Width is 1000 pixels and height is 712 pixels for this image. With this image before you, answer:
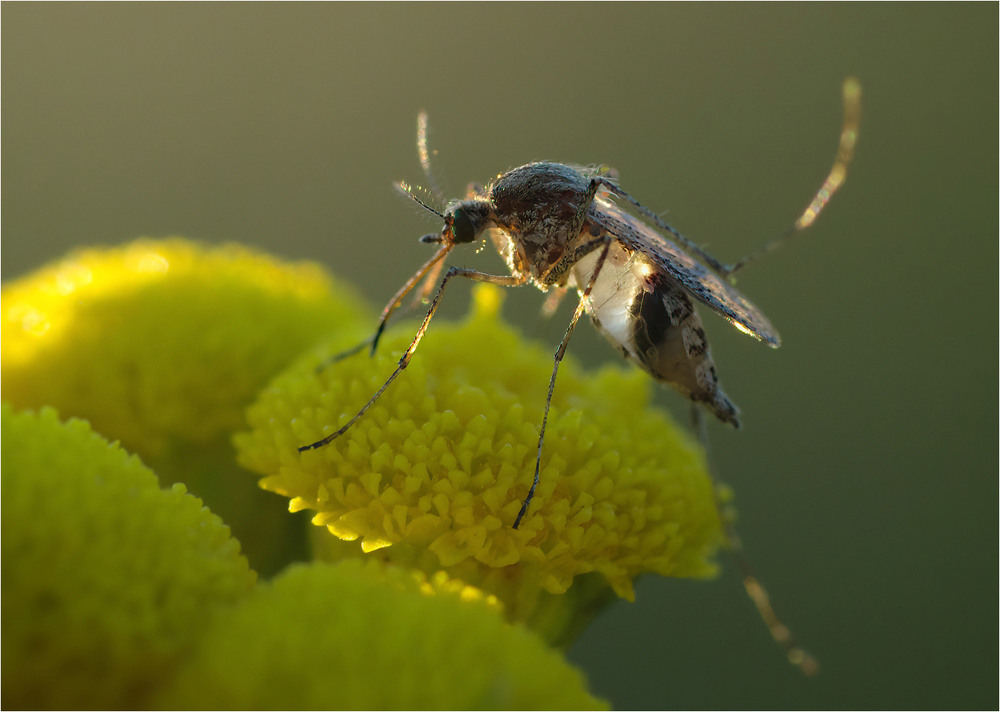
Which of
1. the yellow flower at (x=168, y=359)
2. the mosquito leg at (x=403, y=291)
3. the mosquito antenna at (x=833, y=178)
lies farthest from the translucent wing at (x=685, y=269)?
the yellow flower at (x=168, y=359)

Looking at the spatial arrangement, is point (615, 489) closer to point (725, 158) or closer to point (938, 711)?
point (938, 711)

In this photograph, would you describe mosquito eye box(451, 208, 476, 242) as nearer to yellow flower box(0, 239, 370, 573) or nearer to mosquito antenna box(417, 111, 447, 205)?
mosquito antenna box(417, 111, 447, 205)

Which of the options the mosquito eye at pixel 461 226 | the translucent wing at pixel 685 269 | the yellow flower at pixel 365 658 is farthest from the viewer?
the mosquito eye at pixel 461 226

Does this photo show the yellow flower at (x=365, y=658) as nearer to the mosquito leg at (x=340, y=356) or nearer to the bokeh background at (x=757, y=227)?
the mosquito leg at (x=340, y=356)

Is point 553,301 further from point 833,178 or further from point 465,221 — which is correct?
point 833,178

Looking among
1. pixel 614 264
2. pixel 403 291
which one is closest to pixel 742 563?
pixel 614 264

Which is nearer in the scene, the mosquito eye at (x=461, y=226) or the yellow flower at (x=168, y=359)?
the yellow flower at (x=168, y=359)
